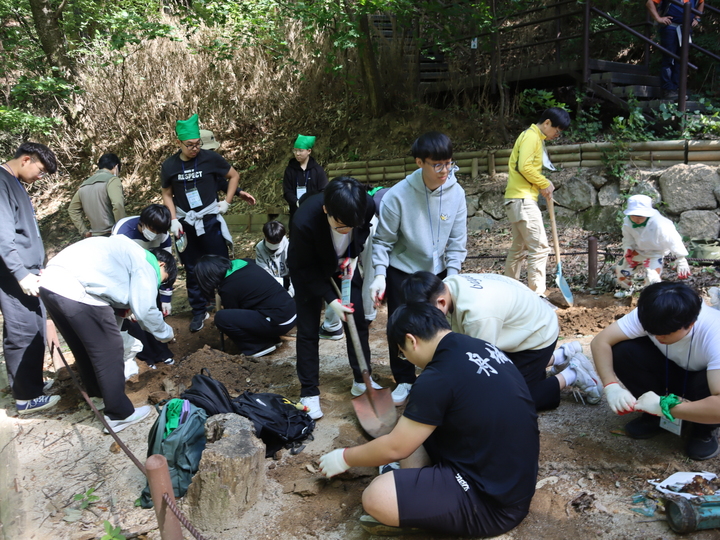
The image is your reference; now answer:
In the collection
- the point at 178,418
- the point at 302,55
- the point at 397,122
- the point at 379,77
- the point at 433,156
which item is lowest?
the point at 178,418

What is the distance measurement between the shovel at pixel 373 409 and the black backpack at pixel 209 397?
0.77 meters

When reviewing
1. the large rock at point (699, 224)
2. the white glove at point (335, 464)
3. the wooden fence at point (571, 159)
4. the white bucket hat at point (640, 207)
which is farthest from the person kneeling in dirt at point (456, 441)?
the wooden fence at point (571, 159)

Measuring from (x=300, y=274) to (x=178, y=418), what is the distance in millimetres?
1065

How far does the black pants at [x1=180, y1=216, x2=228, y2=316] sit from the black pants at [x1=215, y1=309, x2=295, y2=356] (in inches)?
34.5

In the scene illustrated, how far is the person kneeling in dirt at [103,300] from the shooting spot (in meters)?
3.14

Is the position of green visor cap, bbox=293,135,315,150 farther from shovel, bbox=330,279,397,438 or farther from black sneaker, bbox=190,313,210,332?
shovel, bbox=330,279,397,438

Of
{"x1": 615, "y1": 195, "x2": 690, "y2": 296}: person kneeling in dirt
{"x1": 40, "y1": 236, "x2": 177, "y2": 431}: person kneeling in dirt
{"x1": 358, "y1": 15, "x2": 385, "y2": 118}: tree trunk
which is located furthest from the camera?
{"x1": 358, "y1": 15, "x2": 385, "y2": 118}: tree trunk

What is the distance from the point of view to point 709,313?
8.05 feet

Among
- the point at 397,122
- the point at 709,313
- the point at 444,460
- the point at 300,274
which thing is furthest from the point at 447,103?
the point at 444,460

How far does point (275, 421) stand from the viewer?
10.2 feet

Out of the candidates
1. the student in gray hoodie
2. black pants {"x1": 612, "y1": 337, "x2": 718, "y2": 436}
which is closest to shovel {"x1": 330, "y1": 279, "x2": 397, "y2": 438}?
the student in gray hoodie

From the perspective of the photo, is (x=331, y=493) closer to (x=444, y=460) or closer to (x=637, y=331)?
(x=444, y=460)

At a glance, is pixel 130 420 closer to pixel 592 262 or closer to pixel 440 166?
pixel 440 166

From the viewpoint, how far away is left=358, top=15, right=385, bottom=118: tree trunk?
24.9 feet
